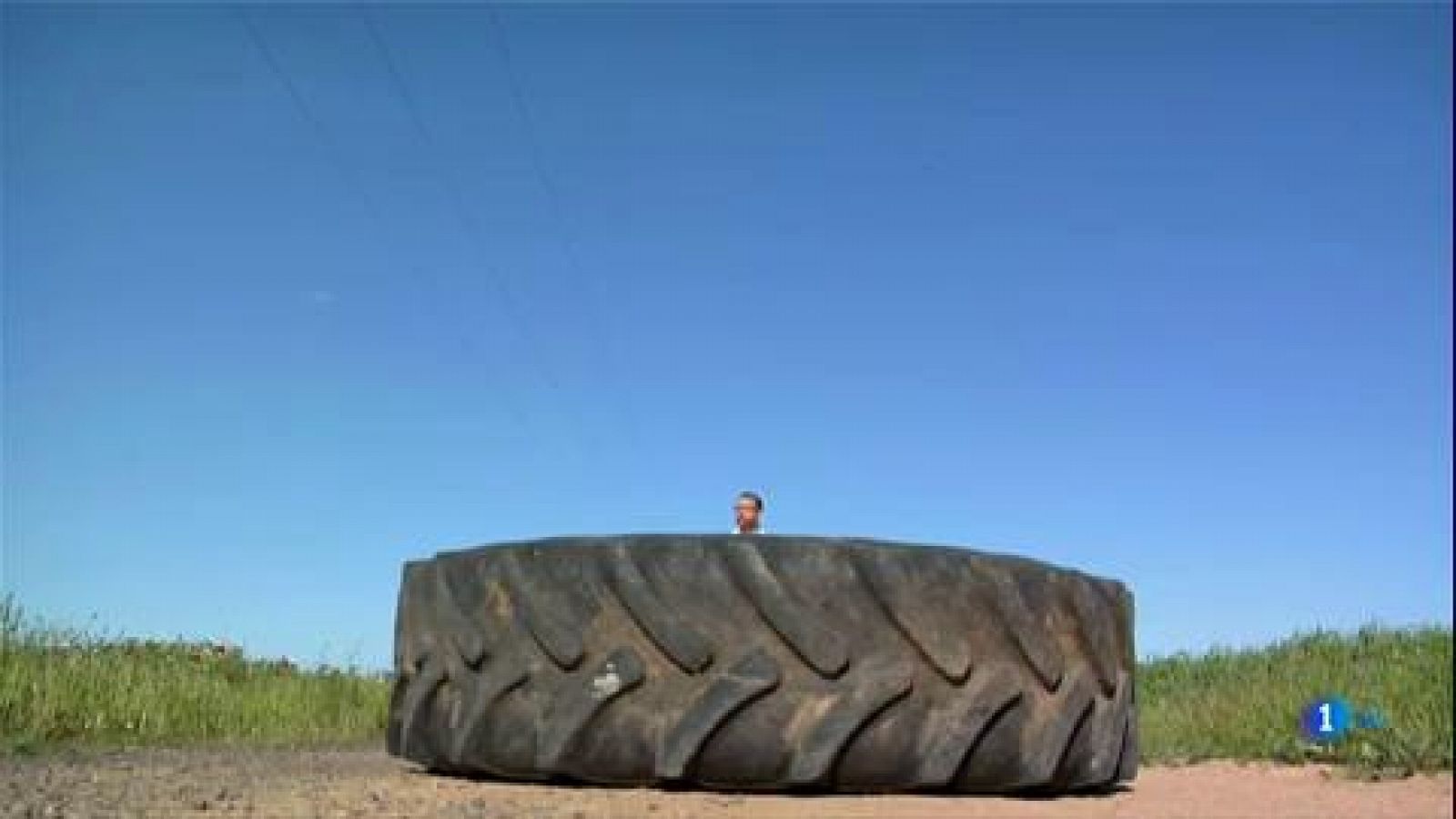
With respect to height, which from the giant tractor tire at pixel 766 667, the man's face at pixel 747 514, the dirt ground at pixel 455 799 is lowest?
the dirt ground at pixel 455 799

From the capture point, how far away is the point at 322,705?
27.5 ft

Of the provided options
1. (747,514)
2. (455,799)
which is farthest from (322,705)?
(455,799)

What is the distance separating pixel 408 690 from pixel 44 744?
105 inches

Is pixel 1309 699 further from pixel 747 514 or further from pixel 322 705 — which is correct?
pixel 322 705

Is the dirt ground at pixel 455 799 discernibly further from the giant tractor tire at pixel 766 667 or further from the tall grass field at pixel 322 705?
the tall grass field at pixel 322 705

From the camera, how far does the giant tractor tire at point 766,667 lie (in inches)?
133

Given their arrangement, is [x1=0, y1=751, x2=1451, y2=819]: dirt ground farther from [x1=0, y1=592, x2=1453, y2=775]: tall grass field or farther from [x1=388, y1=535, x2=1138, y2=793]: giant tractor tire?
[x1=0, y1=592, x2=1453, y2=775]: tall grass field

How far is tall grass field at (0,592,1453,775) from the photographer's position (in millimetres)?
6336

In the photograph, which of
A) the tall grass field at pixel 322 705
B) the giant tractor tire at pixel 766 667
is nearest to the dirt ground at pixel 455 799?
the giant tractor tire at pixel 766 667

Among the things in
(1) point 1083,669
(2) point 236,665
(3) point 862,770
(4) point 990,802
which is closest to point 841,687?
(3) point 862,770

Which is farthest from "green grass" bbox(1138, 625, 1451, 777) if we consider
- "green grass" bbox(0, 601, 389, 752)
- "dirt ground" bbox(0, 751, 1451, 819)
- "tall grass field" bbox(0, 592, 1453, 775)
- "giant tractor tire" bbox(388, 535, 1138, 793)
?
"green grass" bbox(0, 601, 389, 752)

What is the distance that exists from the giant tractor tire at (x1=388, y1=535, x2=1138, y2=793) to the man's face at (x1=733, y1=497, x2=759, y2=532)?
7.81ft

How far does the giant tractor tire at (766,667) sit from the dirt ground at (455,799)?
3.2 inches

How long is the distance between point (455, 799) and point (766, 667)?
2.48 feet
